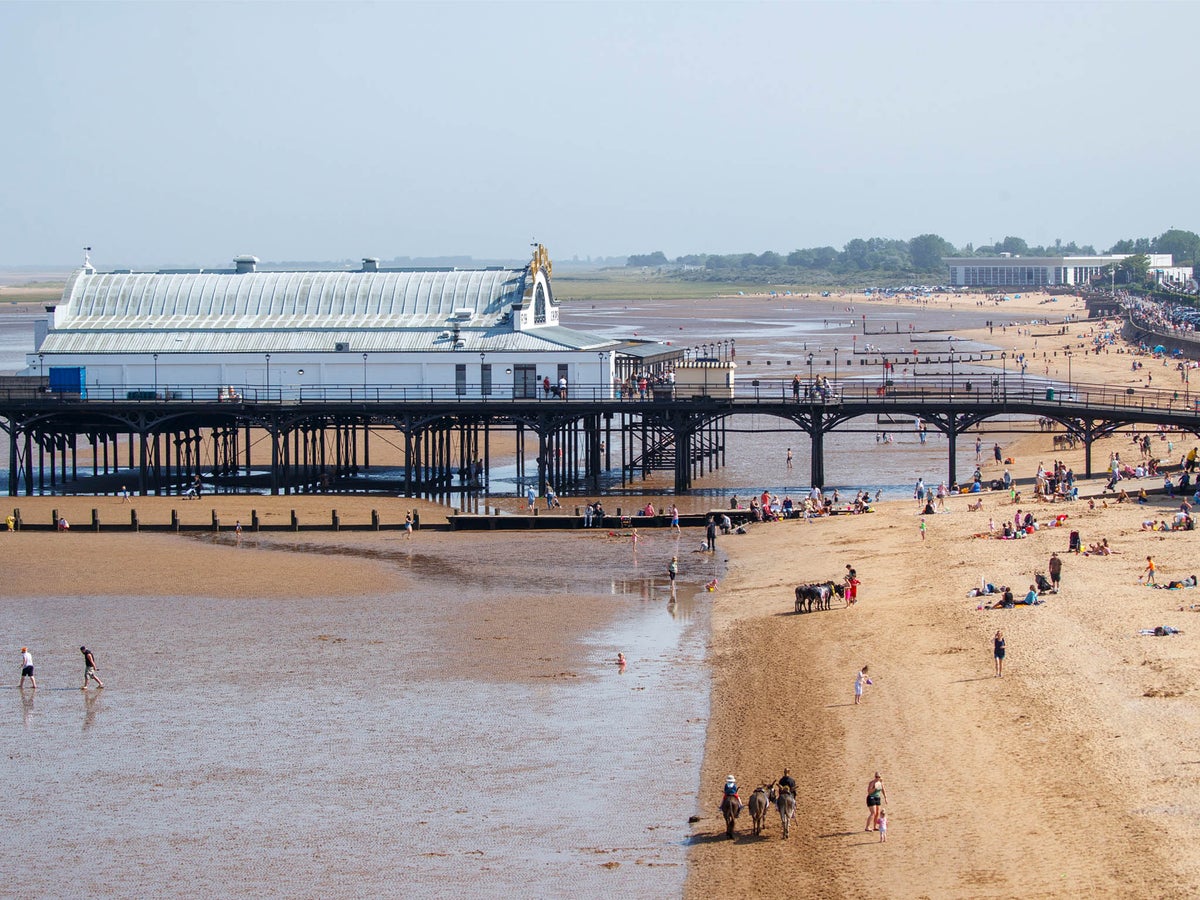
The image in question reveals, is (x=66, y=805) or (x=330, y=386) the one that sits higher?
(x=330, y=386)

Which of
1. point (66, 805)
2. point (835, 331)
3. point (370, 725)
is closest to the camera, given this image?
point (66, 805)

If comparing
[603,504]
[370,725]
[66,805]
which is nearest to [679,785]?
[370,725]

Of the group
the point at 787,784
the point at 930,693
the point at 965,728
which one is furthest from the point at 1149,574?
the point at 787,784

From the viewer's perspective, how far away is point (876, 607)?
3359 centimetres

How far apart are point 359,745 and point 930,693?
9.35 meters

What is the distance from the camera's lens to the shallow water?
→ 68.6ft

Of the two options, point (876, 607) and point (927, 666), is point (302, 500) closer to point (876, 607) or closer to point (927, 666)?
point (876, 607)

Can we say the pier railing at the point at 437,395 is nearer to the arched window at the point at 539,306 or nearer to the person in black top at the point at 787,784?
the arched window at the point at 539,306

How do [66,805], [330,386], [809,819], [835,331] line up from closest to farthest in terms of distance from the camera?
[809,819], [66,805], [330,386], [835,331]

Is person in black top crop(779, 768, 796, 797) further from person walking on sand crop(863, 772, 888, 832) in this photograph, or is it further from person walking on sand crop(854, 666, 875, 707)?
person walking on sand crop(854, 666, 875, 707)

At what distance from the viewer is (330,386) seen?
58344mm

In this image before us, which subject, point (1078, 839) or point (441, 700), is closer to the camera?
point (1078, 839)

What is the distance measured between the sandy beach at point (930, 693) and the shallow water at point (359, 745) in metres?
0.99

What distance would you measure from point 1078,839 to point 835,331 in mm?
132079
